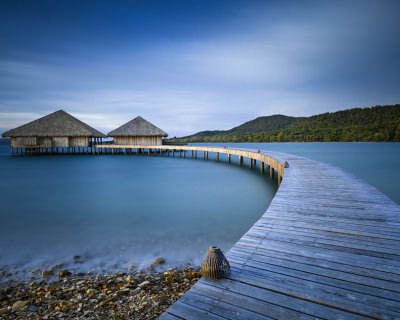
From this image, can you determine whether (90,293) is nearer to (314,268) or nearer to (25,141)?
(314,268)

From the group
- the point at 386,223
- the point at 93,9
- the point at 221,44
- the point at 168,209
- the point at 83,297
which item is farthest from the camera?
the point at 221,44

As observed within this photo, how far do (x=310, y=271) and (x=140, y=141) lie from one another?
31691 mm

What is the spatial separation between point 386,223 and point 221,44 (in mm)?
19252

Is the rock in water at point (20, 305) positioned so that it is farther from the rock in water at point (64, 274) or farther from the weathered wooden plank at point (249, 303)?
the weathered wooden plank at point (249, 303)

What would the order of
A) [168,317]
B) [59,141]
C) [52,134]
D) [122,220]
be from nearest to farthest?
→ [168,317] → [122,220] → [52,134] → [59,141]

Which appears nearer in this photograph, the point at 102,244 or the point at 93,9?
the point at 102,244

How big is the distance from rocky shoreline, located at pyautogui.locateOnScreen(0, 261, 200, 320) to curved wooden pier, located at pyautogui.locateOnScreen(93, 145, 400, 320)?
1323 mm

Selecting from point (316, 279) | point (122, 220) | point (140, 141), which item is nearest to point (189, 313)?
point (316, 279)

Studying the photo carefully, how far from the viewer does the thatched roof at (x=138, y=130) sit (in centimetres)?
3123

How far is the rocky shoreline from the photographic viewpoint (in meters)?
3.00

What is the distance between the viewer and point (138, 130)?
3173 centimetres

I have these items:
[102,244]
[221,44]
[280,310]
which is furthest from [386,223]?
[221,44]

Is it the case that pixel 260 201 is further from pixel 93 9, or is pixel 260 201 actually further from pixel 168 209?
pixel 93 9

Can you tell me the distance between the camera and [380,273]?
A: 222 cm
